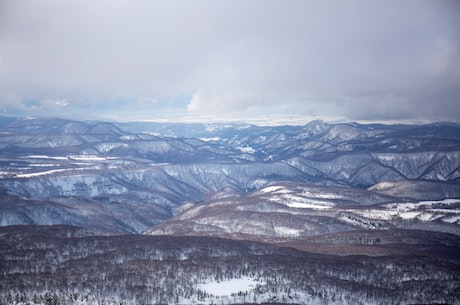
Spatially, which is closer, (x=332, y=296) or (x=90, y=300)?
(x=90, y=300)

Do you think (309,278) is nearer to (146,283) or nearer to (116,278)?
(146,283)

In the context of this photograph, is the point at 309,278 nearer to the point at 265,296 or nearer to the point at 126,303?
the point at 265,296

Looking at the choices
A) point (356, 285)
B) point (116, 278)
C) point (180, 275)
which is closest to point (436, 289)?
point (356, 285)

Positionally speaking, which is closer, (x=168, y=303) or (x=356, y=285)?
(x=168, y=303)

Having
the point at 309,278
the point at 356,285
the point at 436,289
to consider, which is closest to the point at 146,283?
the point at 309,278

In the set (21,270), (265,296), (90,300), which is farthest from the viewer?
(21,270)

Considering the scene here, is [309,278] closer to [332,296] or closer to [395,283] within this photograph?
[332,296]

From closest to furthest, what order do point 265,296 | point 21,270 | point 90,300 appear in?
point 90,300
point 265,296
point 21,270
